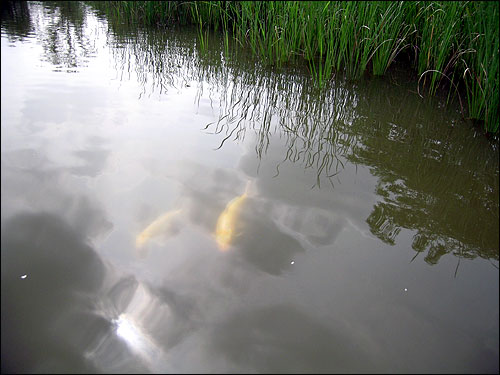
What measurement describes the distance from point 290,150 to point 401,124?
889 millimetres

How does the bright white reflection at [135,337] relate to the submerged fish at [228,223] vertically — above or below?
below

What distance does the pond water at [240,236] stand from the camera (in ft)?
3.30

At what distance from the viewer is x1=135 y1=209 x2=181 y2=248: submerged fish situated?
1.33 meters

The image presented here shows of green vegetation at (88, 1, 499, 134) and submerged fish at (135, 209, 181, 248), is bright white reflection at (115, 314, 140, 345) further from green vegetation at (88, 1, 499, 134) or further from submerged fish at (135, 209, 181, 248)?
green vegetation at (88, 1, 499, 134)

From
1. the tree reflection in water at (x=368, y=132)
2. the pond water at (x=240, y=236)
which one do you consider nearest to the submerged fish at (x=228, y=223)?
the pond water at (x=240, y=236)

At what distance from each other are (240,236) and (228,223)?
0.09m

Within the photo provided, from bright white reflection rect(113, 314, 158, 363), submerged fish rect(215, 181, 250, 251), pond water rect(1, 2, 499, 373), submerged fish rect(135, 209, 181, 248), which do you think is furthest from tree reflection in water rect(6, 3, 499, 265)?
bright white reflection rect(113, 314, 158, 363)

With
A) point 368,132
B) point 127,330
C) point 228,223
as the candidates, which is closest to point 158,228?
point 228,223

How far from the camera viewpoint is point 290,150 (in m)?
2.05

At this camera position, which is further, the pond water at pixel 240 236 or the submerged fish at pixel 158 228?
the submerged fish at pixel 158 228

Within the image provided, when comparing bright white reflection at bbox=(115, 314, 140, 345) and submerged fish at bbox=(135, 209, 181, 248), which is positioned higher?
submerged fish at bbox=(135, 209, 181, 248)

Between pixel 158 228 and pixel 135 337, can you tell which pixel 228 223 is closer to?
pixel 158 228

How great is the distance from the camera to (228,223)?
144 centimetres

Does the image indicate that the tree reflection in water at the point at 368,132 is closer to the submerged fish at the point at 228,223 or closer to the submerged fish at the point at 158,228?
the submerged fish at the point at 228,223
